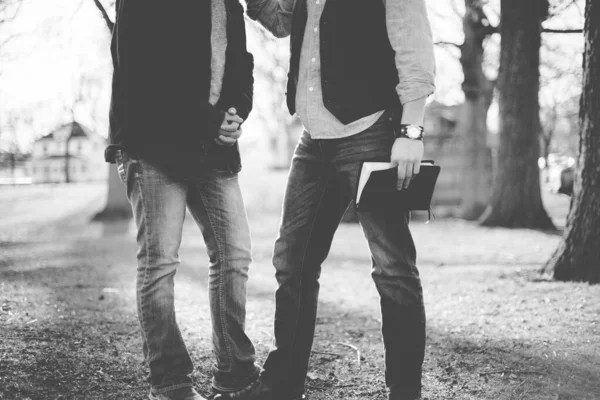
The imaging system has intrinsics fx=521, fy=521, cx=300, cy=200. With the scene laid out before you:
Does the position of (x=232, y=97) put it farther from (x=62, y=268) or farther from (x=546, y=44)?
(x=546, y=44)

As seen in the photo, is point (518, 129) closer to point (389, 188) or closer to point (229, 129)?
point (389, 188)

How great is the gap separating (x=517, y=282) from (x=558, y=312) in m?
1.13

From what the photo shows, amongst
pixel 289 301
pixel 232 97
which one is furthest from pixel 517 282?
pixel 232 97

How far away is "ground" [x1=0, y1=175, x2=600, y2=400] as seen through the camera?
2652 mm

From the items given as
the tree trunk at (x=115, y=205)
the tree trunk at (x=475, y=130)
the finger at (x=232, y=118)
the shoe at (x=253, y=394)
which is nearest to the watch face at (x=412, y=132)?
the finger at (x=232, y=118)

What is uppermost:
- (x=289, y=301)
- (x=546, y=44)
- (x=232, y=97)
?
(x=546, y=44)

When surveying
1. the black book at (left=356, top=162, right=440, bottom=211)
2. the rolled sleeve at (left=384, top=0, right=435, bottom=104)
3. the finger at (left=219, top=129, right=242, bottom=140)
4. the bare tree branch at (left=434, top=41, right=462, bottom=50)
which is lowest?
the black book at (left=356, top=162, right=440, bottom=211)

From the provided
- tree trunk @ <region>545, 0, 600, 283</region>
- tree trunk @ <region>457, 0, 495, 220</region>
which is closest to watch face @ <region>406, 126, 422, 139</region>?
tree trunk @ <region>545, 0, 600, 283</region>

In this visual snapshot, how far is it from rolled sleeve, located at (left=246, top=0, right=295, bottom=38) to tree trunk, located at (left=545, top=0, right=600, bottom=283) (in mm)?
3008

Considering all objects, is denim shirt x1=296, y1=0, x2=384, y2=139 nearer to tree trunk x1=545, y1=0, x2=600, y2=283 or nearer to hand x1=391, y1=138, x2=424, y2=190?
hand x1=391, y1=138, x2=424, y2=190

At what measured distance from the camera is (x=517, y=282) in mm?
4973

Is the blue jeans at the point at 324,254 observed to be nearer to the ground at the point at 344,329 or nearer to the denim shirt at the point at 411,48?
the denim shirt at the point at 411,48

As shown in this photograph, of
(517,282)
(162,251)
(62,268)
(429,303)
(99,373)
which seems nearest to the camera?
(162,251)

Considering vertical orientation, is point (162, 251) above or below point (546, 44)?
below
